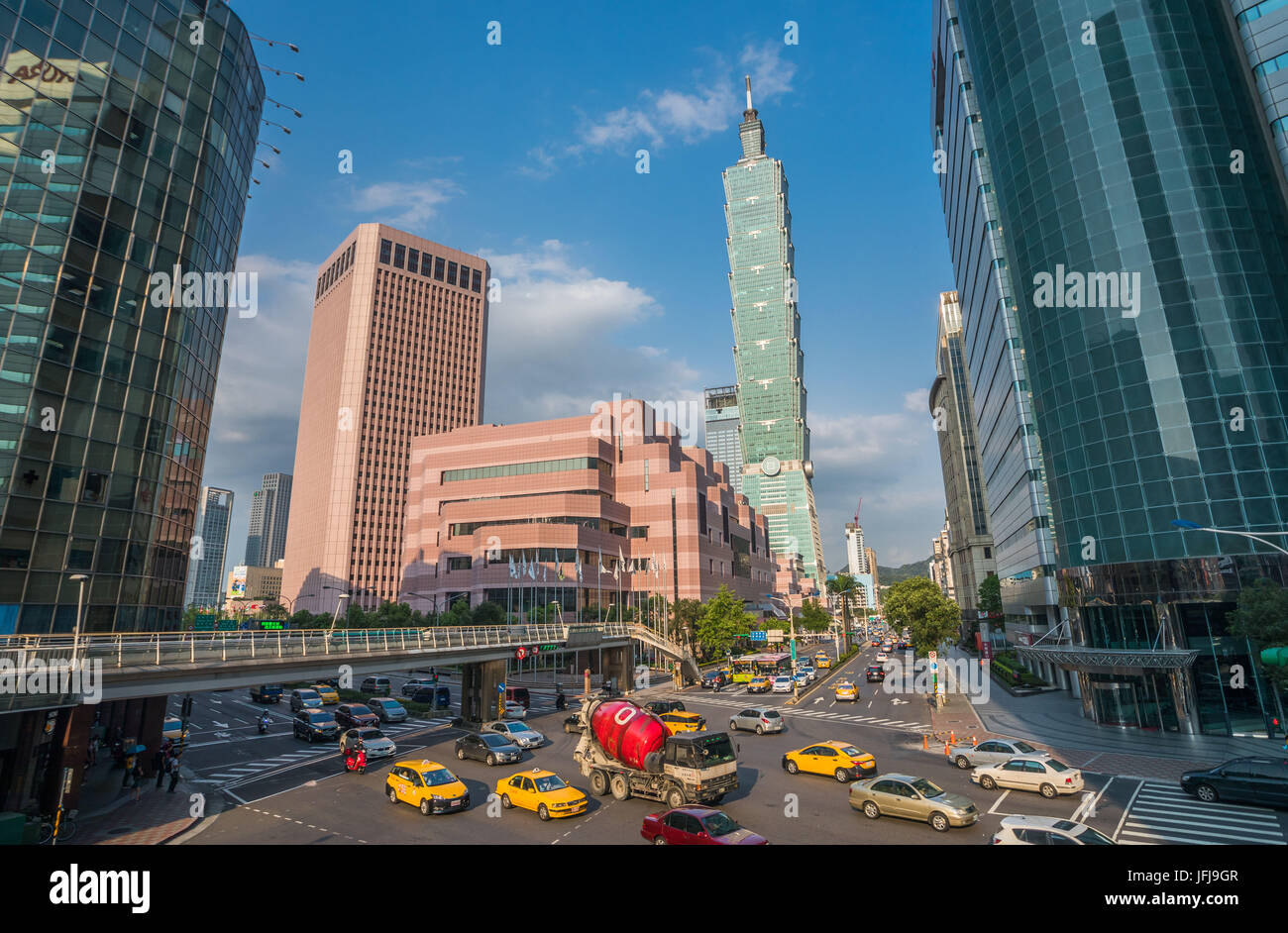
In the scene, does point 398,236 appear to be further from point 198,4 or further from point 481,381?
point 198,4

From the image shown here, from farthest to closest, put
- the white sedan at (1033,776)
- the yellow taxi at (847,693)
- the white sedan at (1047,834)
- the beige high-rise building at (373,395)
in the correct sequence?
the beige high-rise building at (373,395)
the yellow taxi at (847,693)
the white sedan at (1033,776)
the white sedan at (1047,834)

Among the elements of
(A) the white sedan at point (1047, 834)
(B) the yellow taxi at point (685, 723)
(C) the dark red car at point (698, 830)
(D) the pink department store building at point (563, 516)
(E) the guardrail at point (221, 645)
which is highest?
(D) the pink department store building at point (563, 516)

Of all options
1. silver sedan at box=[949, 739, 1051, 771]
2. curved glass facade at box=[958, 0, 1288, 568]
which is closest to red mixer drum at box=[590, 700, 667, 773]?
silver sedan at box=[949, 739, 1051, 771]

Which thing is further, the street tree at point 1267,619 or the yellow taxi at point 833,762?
the street tree at point 1267,619

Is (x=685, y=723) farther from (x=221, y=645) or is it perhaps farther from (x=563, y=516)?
(x=563, y=516)

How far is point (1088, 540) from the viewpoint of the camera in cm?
4394

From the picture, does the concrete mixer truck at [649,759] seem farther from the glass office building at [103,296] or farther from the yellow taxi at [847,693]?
the yellow taxi at [847,693]

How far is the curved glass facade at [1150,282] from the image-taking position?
39.9 m

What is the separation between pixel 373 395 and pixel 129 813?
15066 centimetres

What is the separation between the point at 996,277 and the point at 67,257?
222 feet

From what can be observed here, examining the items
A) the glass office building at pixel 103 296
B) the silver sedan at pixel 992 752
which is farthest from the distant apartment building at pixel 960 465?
the glass office building at pixel 103 296

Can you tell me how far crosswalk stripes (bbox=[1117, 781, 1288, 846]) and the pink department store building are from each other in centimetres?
6944

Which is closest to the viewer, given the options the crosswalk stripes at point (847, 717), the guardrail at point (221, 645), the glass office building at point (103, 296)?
the guardrail at point (221, 645)

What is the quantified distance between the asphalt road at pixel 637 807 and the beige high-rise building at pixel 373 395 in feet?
417
